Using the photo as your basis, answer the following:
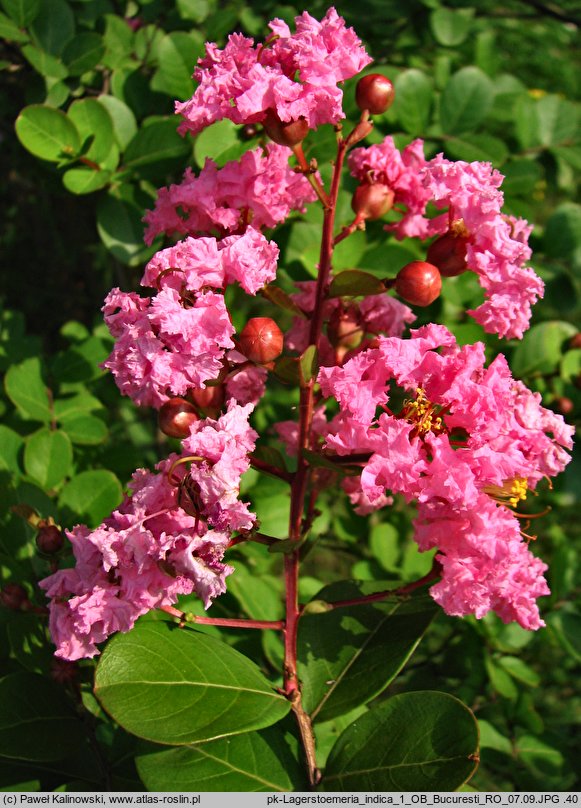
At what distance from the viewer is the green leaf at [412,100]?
162cm

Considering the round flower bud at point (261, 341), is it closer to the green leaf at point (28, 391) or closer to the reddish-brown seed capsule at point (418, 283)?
the reddish-brown seed capsule at point (418, 283)

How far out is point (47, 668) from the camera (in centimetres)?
124

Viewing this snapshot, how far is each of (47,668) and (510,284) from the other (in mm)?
942

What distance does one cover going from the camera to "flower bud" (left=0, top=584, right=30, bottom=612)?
3.83 ft

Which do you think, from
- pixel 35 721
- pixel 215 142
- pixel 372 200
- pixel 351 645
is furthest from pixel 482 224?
pixel 35 721

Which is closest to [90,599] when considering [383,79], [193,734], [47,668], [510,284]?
[193,734]

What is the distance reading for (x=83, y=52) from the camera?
1524mm

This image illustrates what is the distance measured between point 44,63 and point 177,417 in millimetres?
919

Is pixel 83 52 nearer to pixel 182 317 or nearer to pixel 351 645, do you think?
pixel 182 317

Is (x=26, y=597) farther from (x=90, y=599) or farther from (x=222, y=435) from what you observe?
(x=222, y=435)

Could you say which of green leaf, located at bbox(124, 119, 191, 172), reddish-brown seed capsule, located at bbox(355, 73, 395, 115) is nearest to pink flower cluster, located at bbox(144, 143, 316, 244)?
reddish-brown seed capsule, located at bbox(355, 73, 395, 115)

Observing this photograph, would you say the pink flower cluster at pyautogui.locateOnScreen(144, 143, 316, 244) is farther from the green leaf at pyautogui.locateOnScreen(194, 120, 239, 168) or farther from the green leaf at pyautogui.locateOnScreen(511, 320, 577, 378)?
the green leaf at pyautogui.locateOnScreen(511, 320, 577, 378)

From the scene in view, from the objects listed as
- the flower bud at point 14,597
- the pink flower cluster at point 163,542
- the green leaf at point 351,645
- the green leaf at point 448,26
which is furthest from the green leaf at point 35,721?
the green leaf at point 448,26

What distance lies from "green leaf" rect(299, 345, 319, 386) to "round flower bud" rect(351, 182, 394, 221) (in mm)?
276
